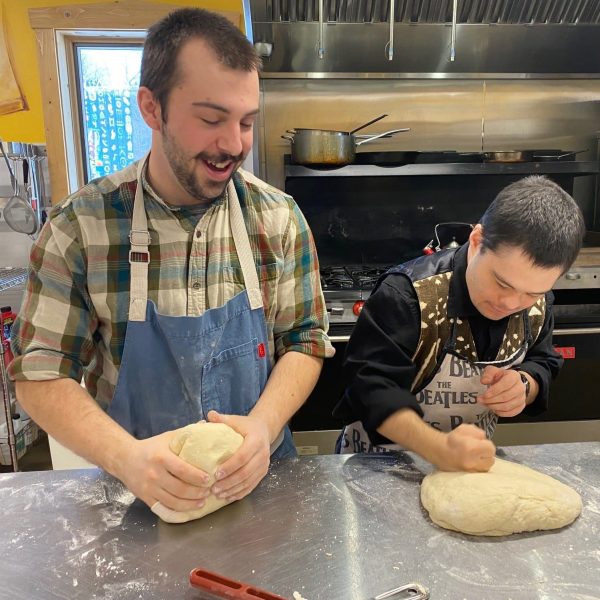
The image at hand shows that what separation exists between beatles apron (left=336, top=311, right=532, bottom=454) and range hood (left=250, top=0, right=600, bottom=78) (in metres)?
1.77

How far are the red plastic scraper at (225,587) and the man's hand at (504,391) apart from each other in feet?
2.10

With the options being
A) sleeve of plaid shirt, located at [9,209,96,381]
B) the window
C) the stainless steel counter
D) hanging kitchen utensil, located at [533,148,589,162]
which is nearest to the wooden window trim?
the window

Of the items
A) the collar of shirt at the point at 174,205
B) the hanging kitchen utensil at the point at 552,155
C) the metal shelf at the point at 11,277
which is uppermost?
the hanging kitchen utensil at the point at 552,155

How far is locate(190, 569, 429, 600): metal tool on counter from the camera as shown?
701 millimetres

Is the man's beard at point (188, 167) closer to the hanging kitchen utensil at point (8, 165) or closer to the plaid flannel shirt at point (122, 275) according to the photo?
the plaid flannel shirt at point (122, 275)

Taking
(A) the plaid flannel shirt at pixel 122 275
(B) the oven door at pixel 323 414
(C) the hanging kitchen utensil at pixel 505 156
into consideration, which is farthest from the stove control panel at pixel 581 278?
(A) the plaid flannel shirt at pixel 122 275

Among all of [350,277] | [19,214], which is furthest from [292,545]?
[19,214]

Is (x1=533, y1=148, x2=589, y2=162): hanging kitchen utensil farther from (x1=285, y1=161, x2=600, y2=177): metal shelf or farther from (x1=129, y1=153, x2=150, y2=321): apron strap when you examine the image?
(x1=129, y1=153, x2=150, y2=321): apron strap

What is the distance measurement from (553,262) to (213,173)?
25.8 inches

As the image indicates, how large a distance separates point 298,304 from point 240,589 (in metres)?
0.61

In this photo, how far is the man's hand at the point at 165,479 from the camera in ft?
2.70

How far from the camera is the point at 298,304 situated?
1.18m

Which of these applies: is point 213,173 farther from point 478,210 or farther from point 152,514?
point 478,210

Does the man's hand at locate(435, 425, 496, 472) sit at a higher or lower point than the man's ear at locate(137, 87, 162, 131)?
lower
